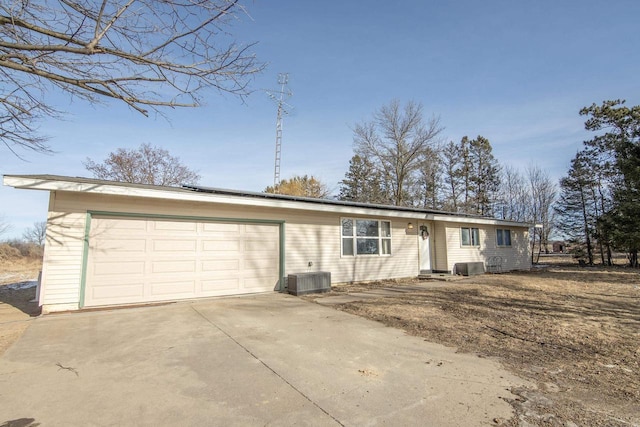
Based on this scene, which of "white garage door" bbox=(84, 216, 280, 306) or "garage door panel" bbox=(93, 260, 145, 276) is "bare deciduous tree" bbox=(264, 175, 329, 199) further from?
"garage door panel" bbox=(93, 260, 145, 276)

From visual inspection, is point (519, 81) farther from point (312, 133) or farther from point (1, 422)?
point (1, 422)

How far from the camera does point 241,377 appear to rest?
10.6 ft

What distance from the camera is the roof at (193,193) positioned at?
19.8 feet

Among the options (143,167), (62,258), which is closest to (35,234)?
(143,167)

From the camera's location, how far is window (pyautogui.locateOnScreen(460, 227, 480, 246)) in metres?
14.5

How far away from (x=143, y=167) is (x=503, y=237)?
25.2 m

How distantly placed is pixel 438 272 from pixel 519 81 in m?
7.95

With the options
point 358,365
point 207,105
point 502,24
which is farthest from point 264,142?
point 358,365

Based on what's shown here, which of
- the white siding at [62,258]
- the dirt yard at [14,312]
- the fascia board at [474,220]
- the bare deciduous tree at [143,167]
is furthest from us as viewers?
the bare deciduous tree at [143,167]

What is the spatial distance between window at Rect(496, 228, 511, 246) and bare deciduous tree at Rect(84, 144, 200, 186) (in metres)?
23.2

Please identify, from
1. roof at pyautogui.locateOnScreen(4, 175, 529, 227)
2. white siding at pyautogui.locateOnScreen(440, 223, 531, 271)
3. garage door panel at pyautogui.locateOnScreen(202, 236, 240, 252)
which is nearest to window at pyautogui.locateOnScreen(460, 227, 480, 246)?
white siding at pyautogui.locateOnScreen(440, 223, 531, 271)

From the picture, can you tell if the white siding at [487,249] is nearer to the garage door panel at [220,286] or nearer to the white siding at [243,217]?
the white siding at [243,217]

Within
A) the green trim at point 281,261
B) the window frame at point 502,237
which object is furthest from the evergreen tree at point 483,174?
the green trim at point 281,261

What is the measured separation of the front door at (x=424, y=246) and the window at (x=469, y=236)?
197 cm
